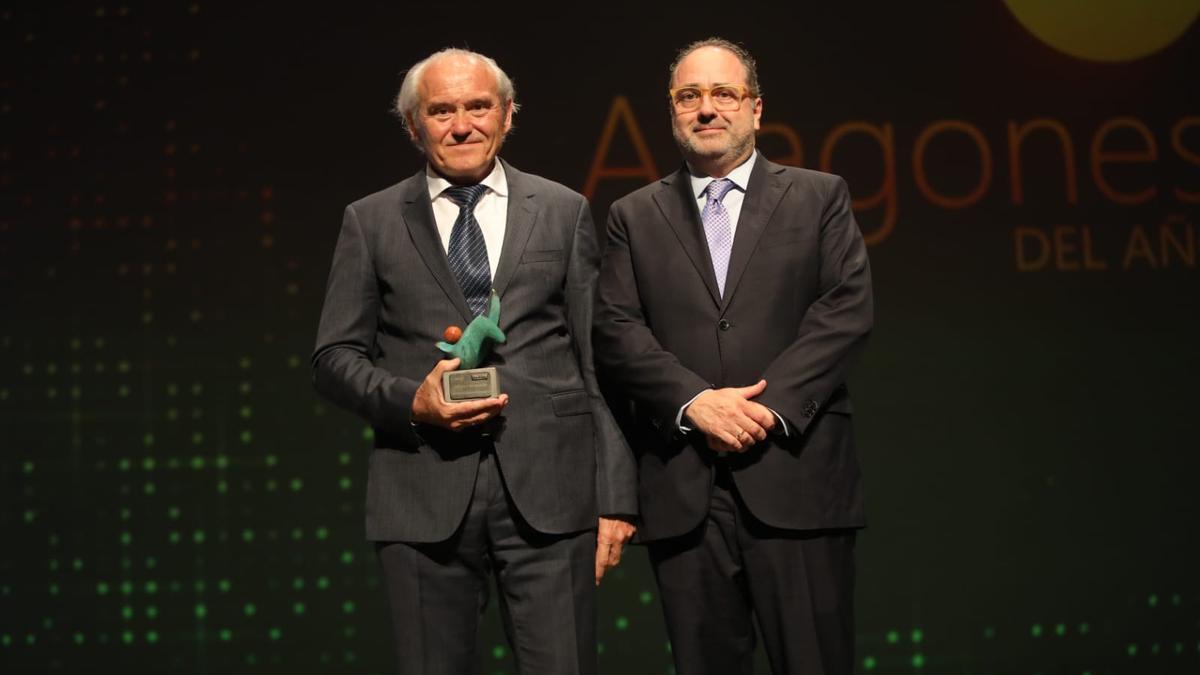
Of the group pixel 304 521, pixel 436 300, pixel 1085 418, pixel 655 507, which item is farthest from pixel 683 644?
pixel 1085 418

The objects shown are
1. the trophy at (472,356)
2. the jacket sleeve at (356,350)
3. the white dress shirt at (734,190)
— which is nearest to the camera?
the trophy at (472,356)

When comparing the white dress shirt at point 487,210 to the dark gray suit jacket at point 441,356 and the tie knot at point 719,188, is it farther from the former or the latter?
the tie knot at point 719,188

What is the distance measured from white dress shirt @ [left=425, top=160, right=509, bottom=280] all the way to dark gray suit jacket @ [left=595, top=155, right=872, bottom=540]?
0.32m

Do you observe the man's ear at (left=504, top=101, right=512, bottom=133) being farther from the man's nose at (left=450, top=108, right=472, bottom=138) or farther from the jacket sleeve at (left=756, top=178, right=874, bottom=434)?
the jacket sleeve at (left=756, top=178, right=874, bottom=434)

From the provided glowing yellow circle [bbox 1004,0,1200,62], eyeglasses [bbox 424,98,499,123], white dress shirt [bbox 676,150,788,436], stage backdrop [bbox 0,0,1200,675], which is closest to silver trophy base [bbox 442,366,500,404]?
eyeglasses [bbox 424,98,499,123]

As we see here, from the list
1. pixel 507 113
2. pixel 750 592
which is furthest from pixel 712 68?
pixel 750 592

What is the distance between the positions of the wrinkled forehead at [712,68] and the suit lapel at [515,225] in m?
0.42

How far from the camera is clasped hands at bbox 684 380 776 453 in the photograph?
261 centimetres

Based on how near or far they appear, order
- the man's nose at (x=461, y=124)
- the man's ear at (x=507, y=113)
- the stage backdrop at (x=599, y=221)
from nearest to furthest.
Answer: the man's nose at (x=461, y=124)
the man's ear at (x=507, y=113)
the stage backdrop at (x=599, y=221)

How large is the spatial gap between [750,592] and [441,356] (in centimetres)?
79

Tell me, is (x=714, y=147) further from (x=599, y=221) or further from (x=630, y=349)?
(x=599, y=221)

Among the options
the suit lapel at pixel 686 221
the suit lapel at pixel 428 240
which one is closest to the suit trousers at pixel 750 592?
the suit lapel at pixel 686 221

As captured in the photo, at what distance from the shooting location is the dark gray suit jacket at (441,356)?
2.54 meters

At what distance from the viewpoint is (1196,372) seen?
14.5 feet
